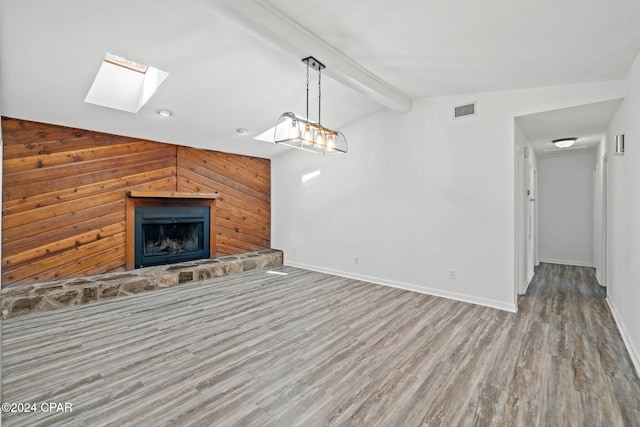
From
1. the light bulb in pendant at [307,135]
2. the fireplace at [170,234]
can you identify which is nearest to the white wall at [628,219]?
the light bulb in pendant at [307,135]

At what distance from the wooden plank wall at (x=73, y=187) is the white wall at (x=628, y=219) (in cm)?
563

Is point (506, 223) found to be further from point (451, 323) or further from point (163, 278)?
point (163, 278)

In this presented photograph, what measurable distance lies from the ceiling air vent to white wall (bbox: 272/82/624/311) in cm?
7

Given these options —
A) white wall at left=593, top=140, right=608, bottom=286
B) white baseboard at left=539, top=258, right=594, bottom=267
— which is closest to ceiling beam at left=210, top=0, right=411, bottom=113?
white wall at left=593, top=140, right=608, bottom=286

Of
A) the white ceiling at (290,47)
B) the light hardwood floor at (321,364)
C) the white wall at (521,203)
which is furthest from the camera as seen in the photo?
the white wall at (521,203)

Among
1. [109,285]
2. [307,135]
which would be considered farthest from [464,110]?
[109,285]

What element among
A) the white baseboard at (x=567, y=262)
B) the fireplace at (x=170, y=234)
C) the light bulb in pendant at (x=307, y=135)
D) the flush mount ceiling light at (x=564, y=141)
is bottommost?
the white baseboard at (x=567, y=262)

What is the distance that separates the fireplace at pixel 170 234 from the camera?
4.82 metres

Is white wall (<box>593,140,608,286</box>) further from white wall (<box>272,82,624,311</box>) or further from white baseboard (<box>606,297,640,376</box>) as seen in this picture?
white wall (<box>272,82,624,311</box>)

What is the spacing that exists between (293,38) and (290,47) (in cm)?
7

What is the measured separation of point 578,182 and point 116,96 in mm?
8335

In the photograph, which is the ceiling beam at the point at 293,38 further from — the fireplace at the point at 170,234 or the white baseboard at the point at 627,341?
the fireplace at the point at 170,234

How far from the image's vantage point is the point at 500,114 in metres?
3.73

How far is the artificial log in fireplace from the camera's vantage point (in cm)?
470
